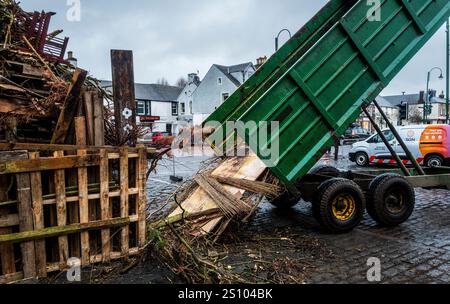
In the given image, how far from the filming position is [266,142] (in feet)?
15.3

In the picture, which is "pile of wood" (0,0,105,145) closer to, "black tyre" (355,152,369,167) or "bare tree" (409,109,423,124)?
"black tyre" (355,152,369,167)

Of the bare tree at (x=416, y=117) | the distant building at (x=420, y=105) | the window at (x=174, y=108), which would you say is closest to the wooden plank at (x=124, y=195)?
the window at (x=174, y=108)

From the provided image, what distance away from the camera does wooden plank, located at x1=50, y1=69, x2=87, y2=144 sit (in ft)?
12.2

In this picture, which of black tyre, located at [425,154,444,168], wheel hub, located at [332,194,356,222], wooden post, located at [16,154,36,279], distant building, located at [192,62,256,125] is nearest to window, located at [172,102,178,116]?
distant building, located at [192,62,256,125]

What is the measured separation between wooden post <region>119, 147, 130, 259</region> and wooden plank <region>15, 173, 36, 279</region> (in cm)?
95

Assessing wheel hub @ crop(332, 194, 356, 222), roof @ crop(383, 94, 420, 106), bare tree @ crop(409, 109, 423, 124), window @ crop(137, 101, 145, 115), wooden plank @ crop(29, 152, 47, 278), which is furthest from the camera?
roof @ crop(383, 94, 420, 106)

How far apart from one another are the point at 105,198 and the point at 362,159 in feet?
47.7

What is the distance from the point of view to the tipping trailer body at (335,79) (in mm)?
4742

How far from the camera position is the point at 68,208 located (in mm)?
3766

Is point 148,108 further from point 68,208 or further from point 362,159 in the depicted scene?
point 68,208
